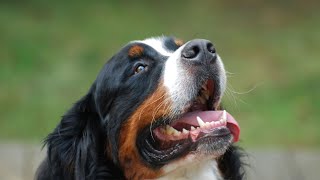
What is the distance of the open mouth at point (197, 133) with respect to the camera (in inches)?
151

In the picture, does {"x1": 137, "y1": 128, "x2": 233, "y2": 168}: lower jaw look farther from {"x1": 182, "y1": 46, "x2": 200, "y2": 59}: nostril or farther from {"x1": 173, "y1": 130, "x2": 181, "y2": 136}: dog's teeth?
{"x1": 182, "y1": 46, "x2": 200, "y2": 59}: nostril

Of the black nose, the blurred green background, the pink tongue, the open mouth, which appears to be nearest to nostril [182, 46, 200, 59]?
the black nose

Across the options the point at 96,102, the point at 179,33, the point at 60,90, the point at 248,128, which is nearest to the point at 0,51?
the point at 60,90

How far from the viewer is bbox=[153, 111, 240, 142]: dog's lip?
3865 millimetres

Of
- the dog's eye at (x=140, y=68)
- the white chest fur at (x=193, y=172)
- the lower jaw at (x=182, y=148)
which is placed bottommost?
the white chest fur at (x=193, y=172)

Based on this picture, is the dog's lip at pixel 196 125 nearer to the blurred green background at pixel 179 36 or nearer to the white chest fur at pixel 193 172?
the white chest fur at pixel 193 172

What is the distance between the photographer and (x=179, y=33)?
11984 millimetres

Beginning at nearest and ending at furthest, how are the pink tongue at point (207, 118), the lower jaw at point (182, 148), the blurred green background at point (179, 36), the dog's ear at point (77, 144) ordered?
the lower jaw at point (182, 148) → the pink tongue at point (207, 118) → the dog's ear at point (77, 144) → the blurred green background at point (179, 36)

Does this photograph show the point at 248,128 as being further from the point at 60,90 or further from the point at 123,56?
the point at 123,56

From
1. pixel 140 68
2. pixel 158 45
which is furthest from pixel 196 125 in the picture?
pixel 158 45

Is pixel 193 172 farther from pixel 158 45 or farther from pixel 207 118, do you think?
pixel 158 45

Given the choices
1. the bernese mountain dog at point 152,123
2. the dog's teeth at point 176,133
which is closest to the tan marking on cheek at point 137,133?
the bernese mountain dog at point 152,123

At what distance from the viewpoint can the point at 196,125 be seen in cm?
393

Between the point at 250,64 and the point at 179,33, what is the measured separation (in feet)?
5.34
